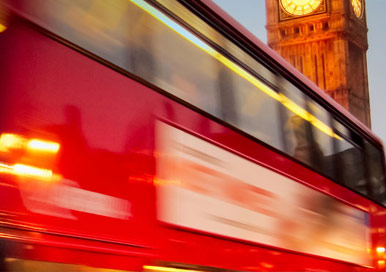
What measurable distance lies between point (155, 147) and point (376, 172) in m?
4.92

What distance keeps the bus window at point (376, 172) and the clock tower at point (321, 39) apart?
4508 cm

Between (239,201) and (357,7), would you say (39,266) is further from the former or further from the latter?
(357,7)

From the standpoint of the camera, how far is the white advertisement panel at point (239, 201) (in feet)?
13.9

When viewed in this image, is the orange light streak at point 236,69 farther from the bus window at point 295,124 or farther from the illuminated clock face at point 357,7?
the illuminated clock face at point 357,7

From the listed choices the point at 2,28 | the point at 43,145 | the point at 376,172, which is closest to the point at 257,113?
the point at 43,145

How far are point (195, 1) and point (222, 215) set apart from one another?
1.45 meters

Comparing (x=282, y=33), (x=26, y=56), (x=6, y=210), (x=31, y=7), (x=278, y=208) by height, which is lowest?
(x=6, y=210)

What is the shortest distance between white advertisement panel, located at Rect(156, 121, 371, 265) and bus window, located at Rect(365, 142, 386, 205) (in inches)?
58.6

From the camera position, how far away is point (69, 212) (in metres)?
3.34

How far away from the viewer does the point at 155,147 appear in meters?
4.14

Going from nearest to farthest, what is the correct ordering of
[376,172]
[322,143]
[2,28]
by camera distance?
[2,28], [322,143], [376,172]

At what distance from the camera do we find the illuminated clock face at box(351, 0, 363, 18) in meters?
56.6

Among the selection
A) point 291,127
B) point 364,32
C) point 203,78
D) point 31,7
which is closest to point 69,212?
point 31,7

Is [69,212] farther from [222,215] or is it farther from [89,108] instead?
→ [222,215]
